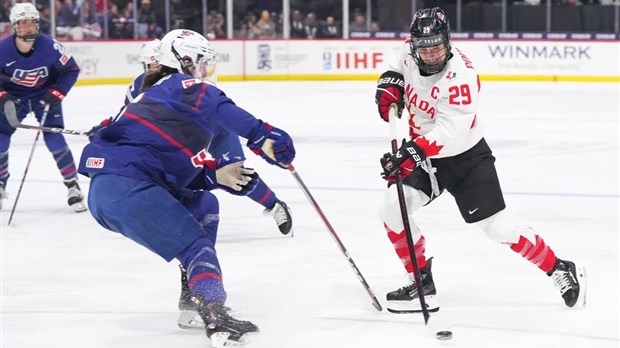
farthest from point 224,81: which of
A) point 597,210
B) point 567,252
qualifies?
point 567,252

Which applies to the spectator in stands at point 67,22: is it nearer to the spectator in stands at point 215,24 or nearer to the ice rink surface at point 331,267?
the spectator in stands at point 215,24

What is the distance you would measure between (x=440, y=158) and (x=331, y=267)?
0.95 metres

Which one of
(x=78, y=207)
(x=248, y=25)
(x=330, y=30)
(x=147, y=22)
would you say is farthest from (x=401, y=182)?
(x=248, y=25)

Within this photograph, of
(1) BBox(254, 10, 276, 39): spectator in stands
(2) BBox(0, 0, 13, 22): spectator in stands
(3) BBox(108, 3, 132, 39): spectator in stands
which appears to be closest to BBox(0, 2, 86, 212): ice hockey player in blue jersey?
(2) BBox(0, 0, 13, 22): spectator in stands

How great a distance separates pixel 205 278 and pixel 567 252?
7.01 ft

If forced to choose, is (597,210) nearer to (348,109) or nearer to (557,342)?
(557,342)

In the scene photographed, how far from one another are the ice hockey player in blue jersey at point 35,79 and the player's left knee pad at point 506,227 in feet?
9.41

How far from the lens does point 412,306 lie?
3746 mm

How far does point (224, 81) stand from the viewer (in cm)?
1480

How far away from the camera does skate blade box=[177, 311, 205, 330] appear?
3500mm

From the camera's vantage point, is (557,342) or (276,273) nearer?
(557,342)

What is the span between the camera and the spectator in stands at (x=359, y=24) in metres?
16.5

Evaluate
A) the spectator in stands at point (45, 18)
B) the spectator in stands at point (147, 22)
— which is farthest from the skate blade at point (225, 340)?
the spectator in stands at point (147, 22)

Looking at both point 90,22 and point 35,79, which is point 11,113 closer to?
point 35,79
